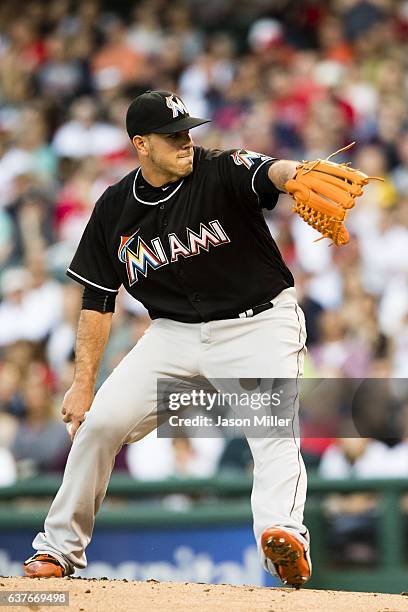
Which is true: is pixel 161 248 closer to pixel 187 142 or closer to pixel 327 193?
pixel 187 142

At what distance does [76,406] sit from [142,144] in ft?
3.78

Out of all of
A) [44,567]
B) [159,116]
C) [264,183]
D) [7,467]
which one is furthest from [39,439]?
[264,183]

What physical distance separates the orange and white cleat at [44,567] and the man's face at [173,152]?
1.69 metres

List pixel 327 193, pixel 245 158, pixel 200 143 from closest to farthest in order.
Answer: pixel 327 193 < pixel 245 158 < pixel 200 143

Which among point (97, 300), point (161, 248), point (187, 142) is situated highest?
point (187, 142)

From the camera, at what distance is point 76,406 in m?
4.95

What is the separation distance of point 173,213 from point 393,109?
215 inches

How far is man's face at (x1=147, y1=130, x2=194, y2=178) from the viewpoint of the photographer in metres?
4.75

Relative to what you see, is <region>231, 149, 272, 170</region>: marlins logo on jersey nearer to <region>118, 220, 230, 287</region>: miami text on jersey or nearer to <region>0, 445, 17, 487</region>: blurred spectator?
<region>118, 220, 230, 287</region>: miami text on jersey

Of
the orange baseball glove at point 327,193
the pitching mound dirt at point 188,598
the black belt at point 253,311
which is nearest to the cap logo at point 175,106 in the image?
the orange baseball glove at point 327,193

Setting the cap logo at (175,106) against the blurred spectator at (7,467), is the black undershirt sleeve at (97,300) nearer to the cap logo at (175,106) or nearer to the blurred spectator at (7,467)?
the cap logo at (175,106)

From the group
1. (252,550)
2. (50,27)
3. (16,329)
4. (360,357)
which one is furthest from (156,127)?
(50,27)

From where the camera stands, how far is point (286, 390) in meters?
4.68

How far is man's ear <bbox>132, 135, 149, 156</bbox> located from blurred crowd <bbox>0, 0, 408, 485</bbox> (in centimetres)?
313
